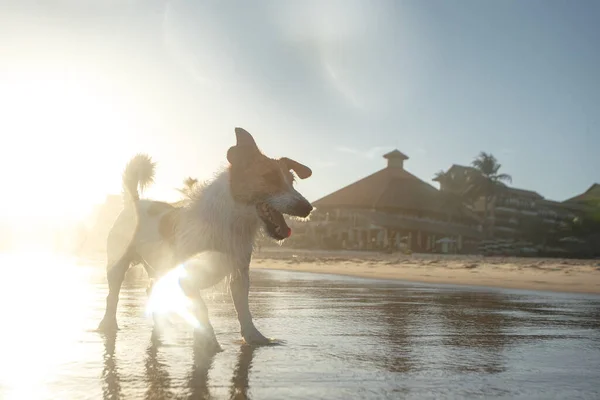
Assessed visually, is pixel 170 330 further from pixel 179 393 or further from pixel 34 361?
pixel 179 393

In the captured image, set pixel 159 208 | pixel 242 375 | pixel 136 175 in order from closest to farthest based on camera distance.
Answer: pixel 242 375 → pixel 159 208 → pixel 136 175

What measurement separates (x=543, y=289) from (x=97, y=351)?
13145 mm

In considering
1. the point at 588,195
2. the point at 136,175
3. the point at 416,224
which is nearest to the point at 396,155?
the point at 416,224

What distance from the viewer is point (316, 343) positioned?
5.41 metres

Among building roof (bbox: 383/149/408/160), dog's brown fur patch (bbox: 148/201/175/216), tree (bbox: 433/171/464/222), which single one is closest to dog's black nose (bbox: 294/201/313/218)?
dog's brown fur patch (bbox: 148/201/175/216)

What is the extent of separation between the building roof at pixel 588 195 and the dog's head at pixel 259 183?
96008 millimetres

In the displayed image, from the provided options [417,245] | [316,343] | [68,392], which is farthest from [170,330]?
[417,245]

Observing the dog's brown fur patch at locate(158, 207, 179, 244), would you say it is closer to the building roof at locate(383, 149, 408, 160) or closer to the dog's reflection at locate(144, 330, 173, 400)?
the dog's reflection at locate(144, 330, 173, 400)

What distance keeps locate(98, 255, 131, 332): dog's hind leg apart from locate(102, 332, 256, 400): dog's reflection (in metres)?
1.20

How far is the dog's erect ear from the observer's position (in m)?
5.21

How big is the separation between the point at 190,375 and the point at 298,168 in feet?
7.78

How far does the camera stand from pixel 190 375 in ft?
12.9

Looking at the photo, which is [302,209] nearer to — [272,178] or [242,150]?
[272,178]

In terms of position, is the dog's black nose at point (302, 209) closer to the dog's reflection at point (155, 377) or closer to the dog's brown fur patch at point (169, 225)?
the dog's brown fur patch at point (169, 225)
